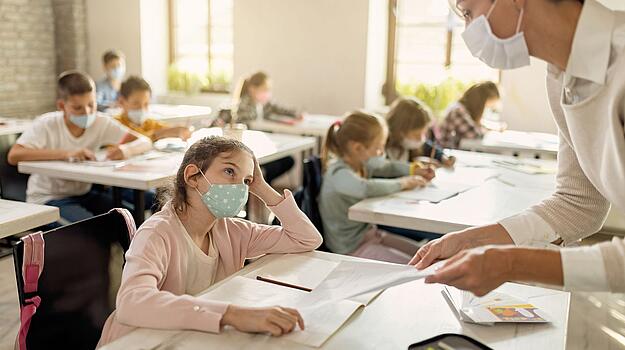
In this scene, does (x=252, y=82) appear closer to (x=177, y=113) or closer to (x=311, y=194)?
(x=177, y=113)

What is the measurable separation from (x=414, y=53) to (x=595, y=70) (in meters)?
5.43

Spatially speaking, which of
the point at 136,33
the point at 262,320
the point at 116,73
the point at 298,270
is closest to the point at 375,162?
the point at 298,270

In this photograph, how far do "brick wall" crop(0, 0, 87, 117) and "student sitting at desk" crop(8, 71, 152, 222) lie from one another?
4.36 m

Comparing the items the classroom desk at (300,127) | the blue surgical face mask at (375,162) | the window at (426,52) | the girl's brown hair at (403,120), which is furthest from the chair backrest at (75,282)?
the window at (426,52)

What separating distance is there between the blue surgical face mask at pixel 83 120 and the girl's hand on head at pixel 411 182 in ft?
5.60

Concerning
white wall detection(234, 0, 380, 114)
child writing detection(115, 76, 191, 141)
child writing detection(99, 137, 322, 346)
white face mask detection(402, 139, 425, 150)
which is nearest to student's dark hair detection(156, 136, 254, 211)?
child writing detection(99, 137, 322, 346)

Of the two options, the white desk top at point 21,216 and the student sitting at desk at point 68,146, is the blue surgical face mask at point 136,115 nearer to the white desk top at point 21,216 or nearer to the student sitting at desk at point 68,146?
the student sitting at desk at point 68,146

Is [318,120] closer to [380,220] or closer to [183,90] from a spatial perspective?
[183,90]

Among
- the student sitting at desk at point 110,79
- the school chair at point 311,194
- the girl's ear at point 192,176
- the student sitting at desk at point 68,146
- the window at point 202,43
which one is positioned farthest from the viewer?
the window at point 202,43

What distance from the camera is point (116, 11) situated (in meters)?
7.63

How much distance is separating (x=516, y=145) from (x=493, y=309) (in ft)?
11.2

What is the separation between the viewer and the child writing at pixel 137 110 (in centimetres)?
414

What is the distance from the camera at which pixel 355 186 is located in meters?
2.85

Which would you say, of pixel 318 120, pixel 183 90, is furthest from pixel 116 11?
pixel 318 120
